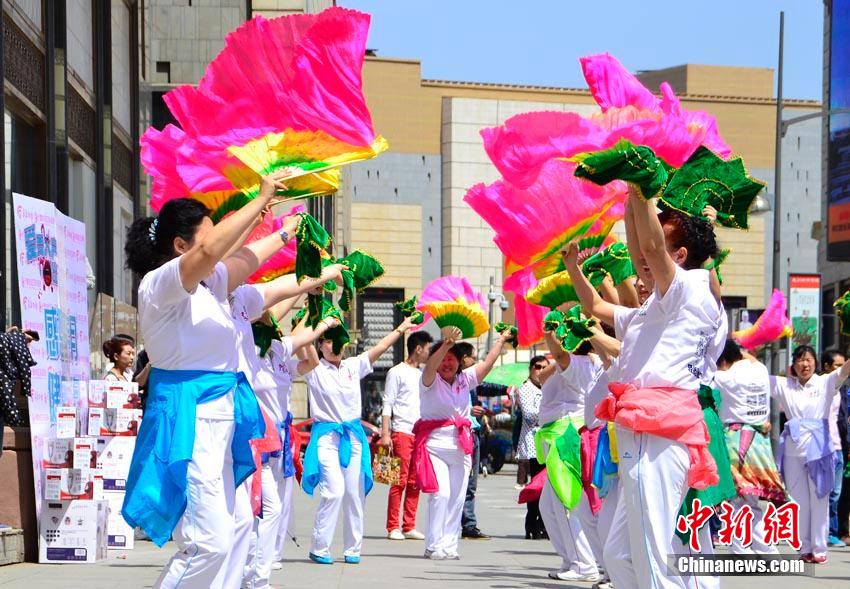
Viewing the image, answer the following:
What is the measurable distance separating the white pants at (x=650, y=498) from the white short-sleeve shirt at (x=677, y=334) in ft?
0.89

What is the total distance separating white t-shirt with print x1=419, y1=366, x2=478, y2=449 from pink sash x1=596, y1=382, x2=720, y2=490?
6.75 m

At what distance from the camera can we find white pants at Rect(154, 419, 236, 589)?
19.3 feet

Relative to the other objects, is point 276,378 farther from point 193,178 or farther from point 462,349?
point 462,349

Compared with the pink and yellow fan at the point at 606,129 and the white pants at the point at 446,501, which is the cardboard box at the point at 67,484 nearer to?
the white pants at the point at 446,501

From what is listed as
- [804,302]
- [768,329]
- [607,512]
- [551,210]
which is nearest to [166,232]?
[551,210]

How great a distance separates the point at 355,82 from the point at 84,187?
41.7 feet

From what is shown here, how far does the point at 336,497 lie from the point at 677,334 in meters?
6.42

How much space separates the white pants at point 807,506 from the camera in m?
13.0

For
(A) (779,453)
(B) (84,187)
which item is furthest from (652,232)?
(B) (84,187)

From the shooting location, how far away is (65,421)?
1180cm

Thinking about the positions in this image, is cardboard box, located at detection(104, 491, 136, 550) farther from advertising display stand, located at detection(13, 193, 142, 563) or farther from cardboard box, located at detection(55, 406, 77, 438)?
cardboard box, located at detection(55, 406, 77, 438)

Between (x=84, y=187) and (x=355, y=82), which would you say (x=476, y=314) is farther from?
(x=84, y=187)

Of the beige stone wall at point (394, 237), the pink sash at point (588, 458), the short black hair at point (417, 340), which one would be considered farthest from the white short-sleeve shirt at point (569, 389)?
the beige stone wall at point (394, 237)

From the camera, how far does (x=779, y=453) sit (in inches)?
550
